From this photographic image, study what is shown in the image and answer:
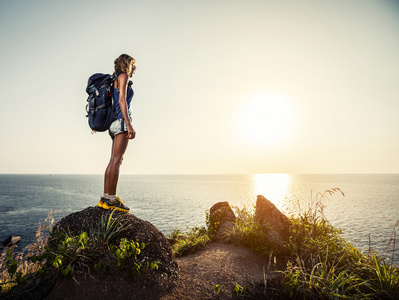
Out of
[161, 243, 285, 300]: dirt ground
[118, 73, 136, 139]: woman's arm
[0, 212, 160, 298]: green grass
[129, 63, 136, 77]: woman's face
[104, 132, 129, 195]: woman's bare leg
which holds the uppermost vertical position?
[129, 63, 136, 77]: woman's face

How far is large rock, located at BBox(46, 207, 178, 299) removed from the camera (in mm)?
3152

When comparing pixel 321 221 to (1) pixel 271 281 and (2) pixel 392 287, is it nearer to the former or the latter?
(2) pixel 392 287

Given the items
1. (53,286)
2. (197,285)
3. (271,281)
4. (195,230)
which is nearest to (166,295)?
(197,285)

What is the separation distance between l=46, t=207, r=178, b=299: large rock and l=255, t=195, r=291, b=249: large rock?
3350 mm

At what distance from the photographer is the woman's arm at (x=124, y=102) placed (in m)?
4.52

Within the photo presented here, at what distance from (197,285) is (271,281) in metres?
1.46

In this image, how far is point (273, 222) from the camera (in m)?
6.71

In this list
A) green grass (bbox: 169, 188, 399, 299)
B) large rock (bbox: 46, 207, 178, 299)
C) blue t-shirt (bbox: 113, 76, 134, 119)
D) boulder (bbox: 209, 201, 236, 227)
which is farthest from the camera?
boulder (bbox: 209, 201, 236, 227)

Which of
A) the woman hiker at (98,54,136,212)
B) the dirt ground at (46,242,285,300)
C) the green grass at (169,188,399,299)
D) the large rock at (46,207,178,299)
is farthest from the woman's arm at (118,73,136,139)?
the green grass at (169,188,399,299)

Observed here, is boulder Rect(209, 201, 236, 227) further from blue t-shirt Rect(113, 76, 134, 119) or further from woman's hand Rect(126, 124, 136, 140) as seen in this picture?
blue t-shirt Rect(113, 76, 134, 119)

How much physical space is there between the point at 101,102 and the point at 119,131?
2.48 feet

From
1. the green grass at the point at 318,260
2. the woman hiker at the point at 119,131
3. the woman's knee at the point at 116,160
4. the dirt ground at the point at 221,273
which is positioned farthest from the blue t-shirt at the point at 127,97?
the green grass at the point at 318,260

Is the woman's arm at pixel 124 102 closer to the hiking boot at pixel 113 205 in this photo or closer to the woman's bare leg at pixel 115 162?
the woman's bare leg at pixel 115 162

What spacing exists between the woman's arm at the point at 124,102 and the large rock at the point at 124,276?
5.69 ft
